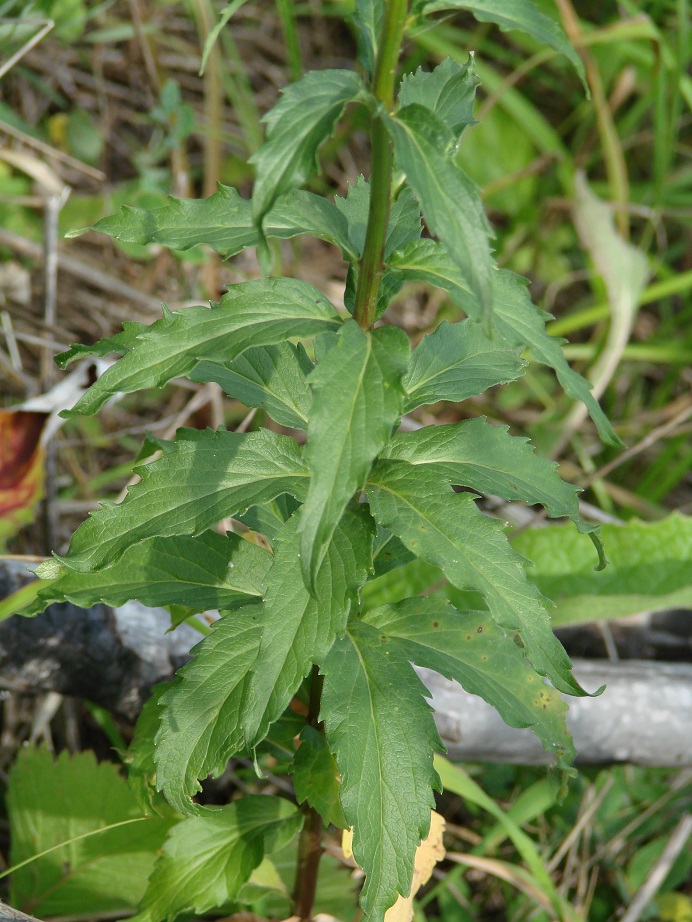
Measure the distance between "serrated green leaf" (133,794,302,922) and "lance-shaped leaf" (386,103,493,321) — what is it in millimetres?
1025

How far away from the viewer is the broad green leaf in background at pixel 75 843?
1.90 m

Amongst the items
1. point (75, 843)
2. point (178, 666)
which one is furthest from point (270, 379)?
point (75, 843)

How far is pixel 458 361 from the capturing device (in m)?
1.44

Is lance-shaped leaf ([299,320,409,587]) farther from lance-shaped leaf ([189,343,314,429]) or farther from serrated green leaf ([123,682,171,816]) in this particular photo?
serrated green leaf ([123,682,171,816])

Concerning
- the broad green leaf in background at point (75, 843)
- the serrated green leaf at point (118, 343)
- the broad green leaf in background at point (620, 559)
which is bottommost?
the broad green leaf in background at point (75, 843)

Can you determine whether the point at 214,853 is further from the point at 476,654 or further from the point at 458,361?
the point at 458,361

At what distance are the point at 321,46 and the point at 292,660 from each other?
149 inches

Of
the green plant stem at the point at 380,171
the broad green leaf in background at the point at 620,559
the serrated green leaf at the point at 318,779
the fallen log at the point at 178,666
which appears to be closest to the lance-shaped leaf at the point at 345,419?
the green plant stem at the point at 380,171

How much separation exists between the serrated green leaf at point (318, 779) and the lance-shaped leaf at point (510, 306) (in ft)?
2.29

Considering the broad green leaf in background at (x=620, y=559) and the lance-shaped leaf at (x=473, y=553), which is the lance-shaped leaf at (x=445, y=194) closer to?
the lance-shaped leaf at (x=473, y=553)

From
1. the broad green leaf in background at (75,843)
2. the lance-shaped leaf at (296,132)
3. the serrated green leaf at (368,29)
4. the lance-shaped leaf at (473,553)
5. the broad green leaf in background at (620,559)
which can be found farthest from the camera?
the broad green leaf in background at (620,559)

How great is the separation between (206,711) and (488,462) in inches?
22.9

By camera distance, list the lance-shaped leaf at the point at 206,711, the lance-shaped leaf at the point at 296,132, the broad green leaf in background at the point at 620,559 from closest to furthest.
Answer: the lance-shaped leaf at the point at 296,132, the lance-shaped leaf at the point at 206,711, the broad green leaf in background at the point at 620,559

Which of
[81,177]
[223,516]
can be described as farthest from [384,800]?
[81,177]
